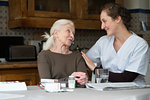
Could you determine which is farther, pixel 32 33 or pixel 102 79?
pixel 32 33

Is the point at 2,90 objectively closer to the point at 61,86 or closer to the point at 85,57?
the point at 61,86

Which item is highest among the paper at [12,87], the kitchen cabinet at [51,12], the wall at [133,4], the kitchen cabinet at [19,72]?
the wall at [133,4]

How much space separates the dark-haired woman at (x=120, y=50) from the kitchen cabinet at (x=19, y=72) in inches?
35.7

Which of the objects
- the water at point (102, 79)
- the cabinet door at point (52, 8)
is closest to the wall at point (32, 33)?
the cabinet door at point (52, 8)

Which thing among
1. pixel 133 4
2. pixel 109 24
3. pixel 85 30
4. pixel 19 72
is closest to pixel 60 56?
pixel 109 24

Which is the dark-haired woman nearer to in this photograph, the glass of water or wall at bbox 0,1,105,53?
the glass of water

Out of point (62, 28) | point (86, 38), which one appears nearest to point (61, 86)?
point (62, 28)

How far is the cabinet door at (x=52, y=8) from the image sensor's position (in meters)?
3.60

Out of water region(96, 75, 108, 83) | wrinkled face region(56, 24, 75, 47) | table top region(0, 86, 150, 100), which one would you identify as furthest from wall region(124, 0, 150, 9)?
table top region(0, 86, 150, 100)

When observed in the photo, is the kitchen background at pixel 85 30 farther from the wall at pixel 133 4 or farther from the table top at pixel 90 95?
the table top at pixel 90 95

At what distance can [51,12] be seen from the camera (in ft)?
12.2

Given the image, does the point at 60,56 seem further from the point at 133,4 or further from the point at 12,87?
the point at 133,4

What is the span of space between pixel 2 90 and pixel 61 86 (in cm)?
37

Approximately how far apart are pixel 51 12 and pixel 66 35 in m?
1.29
